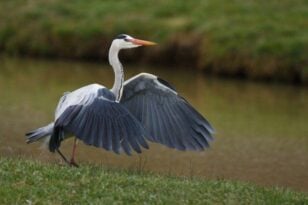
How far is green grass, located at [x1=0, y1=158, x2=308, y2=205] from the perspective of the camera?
25.3ft

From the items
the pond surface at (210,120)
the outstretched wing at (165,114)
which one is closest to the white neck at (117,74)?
the outstretched wing at (165,114)

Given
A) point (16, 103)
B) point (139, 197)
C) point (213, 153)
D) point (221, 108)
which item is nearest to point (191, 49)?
point (221, 108)

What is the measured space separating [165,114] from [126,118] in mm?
1683

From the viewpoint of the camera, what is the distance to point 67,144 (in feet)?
47.8

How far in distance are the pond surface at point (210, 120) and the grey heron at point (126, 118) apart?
0.57m

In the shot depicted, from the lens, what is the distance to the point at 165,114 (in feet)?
35.1

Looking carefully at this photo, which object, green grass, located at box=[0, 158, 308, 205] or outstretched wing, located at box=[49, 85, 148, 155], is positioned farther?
outstretched wing, located at box=[49, 85, 148, 155]

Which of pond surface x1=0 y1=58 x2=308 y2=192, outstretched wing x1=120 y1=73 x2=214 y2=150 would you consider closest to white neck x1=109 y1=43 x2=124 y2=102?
outstretched wing x1=120 y1=73 x2=214 y2=150

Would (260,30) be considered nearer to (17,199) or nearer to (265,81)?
(265,81)

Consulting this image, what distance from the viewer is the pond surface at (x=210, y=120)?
42.8ft

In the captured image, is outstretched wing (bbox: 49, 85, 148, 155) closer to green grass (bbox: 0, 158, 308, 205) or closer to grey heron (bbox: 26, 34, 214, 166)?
grey heron (bbox: 26, 34, 214, 166)

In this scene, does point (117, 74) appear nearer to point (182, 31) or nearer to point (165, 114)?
point (165, 114)

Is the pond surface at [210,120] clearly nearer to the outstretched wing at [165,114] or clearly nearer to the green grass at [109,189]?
the outstretched wing at [165,114]

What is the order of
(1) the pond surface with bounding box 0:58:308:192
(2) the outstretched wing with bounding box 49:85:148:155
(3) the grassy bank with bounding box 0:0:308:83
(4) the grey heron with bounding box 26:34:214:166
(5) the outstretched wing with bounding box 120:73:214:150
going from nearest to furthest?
(2) the outstretched wing with bounding box 49:85:148:155 → (4) the grey heron with bounding box 26:34:214:166 → (5) the outstretched wing with bounding box 120:73:214:150 → (1) the pond surface with bounding box 0:58:308:192 → (3) the grassy bank with bounding box 0:0:308:83
